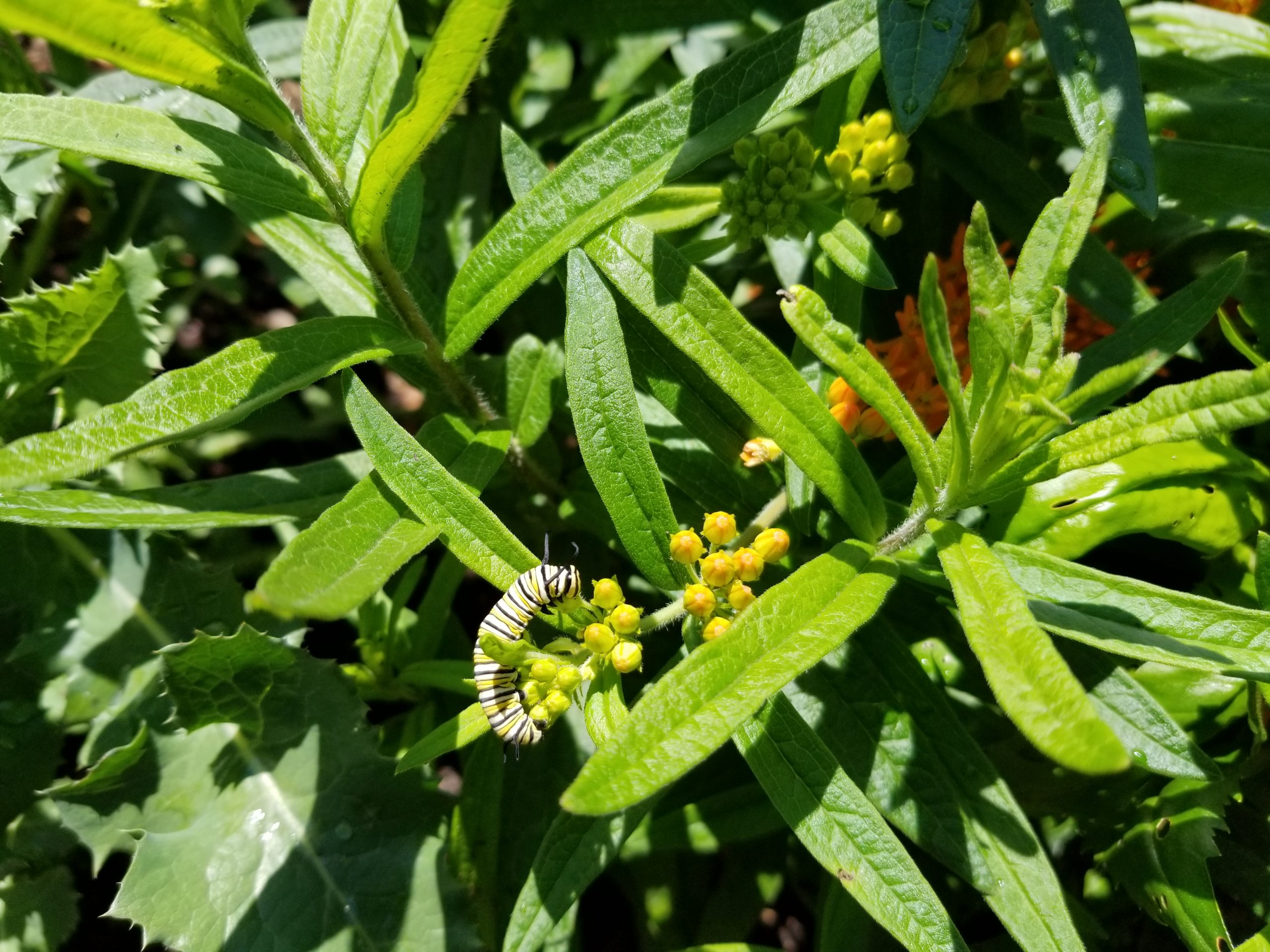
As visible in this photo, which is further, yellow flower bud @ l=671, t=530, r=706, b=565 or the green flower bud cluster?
the green flower bud cluster

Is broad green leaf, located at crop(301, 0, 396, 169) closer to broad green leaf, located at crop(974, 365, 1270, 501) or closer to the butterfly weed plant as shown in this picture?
the butterfly weed plant

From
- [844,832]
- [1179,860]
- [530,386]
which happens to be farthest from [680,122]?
[1179,860]

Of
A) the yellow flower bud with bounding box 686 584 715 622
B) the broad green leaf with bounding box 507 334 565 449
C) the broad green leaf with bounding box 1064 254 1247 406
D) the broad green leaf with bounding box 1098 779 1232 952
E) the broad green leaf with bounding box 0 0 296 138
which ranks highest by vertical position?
the broad green leaf with bounding box 0 0 296 138

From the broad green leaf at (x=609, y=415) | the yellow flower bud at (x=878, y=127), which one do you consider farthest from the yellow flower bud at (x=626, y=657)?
the yellow flower bud at (x=878, y=127)

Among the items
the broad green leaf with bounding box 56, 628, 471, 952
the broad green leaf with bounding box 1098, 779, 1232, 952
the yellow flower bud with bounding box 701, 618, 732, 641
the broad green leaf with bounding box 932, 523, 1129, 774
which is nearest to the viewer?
the broad green leaf with bounding box 932, 523, 1129, 774

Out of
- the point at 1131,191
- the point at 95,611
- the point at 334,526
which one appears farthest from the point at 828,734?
the point at 95,611

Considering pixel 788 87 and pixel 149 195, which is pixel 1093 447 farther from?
pixel 149 195

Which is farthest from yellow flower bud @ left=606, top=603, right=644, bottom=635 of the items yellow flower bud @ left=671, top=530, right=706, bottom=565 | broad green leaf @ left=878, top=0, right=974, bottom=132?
broad green leaf @ left=878, top=0, right=974, bottom=132
